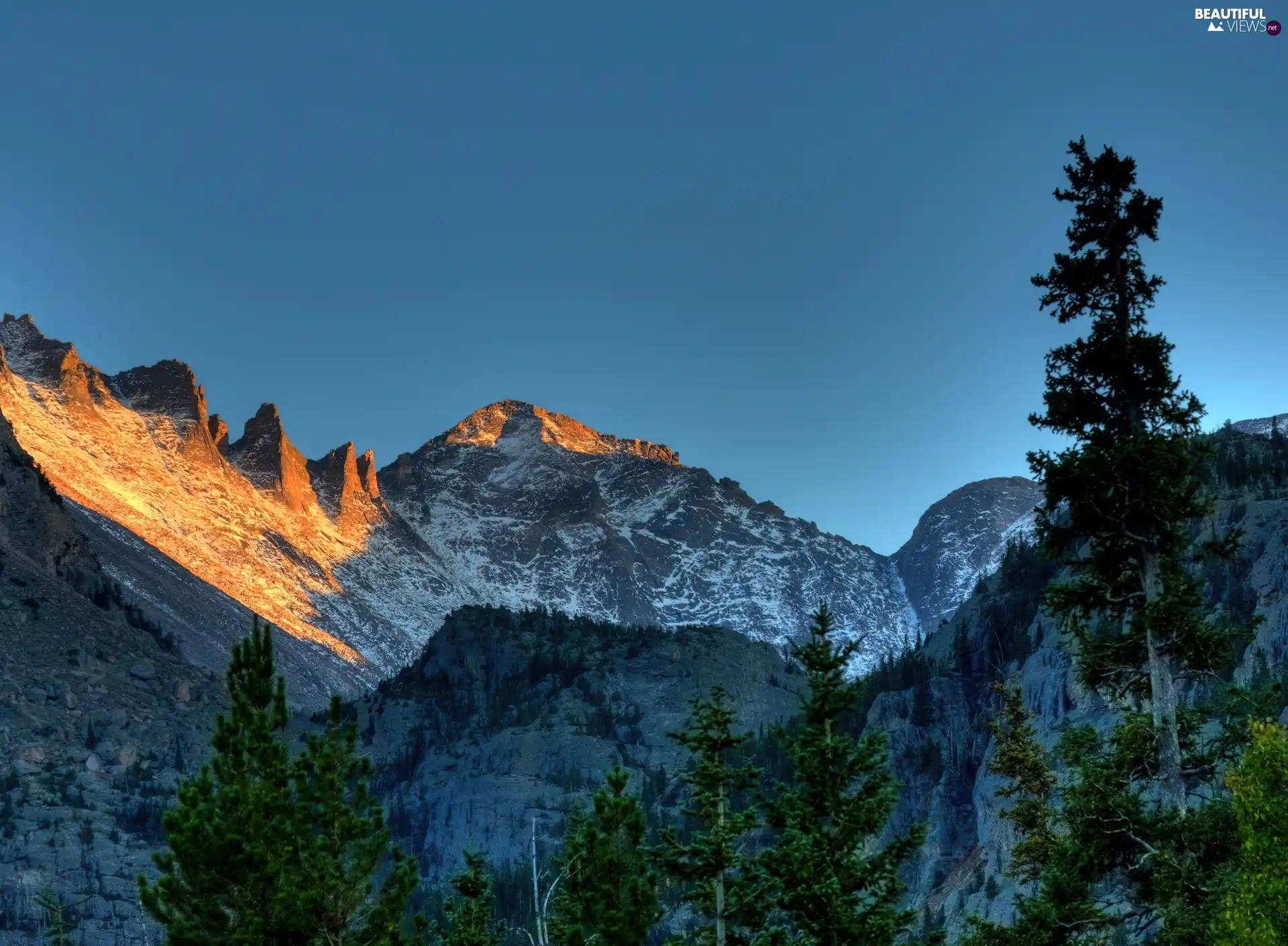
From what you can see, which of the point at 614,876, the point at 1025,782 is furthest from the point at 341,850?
the point at 1025,782

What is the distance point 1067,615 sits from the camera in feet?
78.6

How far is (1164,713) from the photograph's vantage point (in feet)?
71.9

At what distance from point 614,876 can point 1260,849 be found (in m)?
14.2

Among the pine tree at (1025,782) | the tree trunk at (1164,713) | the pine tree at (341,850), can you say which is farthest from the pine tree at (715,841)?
the pine tree at (1025,782)

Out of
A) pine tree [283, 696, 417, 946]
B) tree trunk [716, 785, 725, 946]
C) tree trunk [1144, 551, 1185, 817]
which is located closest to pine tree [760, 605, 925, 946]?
tree trunk [716, 785, 725, 946]

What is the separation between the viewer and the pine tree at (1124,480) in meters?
22.1

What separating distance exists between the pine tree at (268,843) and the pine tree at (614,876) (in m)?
4.31

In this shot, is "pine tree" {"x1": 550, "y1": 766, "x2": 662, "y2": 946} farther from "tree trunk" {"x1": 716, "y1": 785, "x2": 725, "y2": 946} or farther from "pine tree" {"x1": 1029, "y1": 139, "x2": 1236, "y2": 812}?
"pine tree" {"x1": 1029, "y1": 139, "x2": 1236, "y2": 812}

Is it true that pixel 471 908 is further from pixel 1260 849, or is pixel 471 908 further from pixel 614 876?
pixel 1260 849

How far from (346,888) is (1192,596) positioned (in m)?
19.1

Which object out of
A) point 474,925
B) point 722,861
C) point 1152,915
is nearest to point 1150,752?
point 1152,915

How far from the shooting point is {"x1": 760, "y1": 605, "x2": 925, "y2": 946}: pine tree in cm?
2591

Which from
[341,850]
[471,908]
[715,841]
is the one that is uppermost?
[715,841]

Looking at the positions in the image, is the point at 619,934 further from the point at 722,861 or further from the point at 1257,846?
the point at 1257,846
